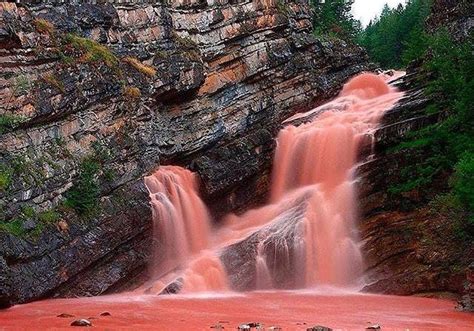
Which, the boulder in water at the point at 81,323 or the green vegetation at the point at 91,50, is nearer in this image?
the boulder in water at the point at 81,323

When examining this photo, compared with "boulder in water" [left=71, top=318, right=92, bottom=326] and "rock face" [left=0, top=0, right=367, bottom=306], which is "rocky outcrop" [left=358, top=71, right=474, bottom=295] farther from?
"boulder in water" [left=71, top=318, right=92, bottom=326]

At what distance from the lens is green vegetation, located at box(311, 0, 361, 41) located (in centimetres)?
5359

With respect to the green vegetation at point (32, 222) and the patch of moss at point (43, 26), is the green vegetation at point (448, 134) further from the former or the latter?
the patch of moss at point (43, 26)

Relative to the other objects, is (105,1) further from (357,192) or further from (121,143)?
(357,192)

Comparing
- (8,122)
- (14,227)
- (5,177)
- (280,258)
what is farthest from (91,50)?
(280,258)

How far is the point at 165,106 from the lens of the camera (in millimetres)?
31141

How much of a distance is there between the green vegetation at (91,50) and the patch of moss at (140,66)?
86 centimetres

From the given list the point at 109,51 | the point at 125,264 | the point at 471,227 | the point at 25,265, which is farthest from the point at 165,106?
the point at 471,227

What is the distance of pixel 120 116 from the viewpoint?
27281 millimetres

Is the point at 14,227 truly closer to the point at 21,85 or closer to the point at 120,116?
the point at 21,85

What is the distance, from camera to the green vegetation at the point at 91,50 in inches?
1045

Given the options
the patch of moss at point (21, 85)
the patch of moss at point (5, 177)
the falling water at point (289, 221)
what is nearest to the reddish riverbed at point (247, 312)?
the falling water at point (289, 221)

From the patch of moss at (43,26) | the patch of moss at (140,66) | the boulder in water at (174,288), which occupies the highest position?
the patch of moss at (43,26)

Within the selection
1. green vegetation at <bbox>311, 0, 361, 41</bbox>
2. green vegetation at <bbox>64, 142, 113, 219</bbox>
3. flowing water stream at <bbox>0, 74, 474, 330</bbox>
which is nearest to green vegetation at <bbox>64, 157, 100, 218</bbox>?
green vegetation at <bbox>64, 142, 113, 219</bbox>
